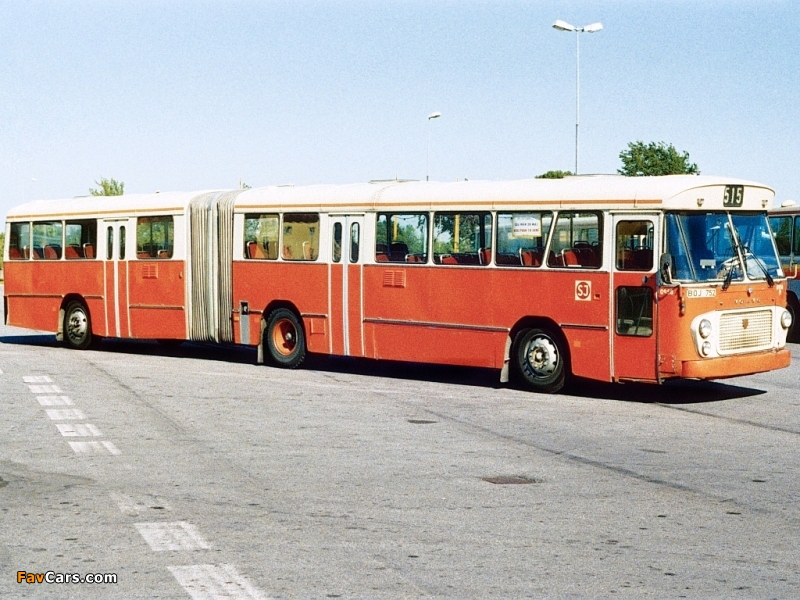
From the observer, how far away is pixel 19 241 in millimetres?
24406

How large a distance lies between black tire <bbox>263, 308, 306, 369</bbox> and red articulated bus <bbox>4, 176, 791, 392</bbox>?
0.07ft

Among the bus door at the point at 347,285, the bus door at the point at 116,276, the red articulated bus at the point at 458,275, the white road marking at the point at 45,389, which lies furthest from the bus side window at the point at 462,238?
the bus door at the point at 116,276

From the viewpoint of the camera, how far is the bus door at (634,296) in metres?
14.7

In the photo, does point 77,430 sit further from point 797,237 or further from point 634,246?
point 797,237

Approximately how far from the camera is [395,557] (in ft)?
23.3

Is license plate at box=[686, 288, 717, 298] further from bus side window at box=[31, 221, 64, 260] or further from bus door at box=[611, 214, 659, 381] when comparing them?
bus side window at box=[31, 221, 64, 260]

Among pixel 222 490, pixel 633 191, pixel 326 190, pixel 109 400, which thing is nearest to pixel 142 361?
pixel 326 190

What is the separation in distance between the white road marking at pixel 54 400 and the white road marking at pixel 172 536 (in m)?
6.75

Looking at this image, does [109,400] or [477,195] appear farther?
[477,195]

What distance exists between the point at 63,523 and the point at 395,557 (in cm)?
213

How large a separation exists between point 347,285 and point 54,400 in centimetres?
496

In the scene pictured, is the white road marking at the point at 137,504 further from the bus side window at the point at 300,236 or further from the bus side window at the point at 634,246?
the bus side window at the point at 300,236

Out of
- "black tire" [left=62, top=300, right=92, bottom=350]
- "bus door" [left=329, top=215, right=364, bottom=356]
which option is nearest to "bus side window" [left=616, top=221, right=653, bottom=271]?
"bus door" [left=329, top=215, right=364, bottom=356]

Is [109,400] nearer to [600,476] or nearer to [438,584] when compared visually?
[600,476]
